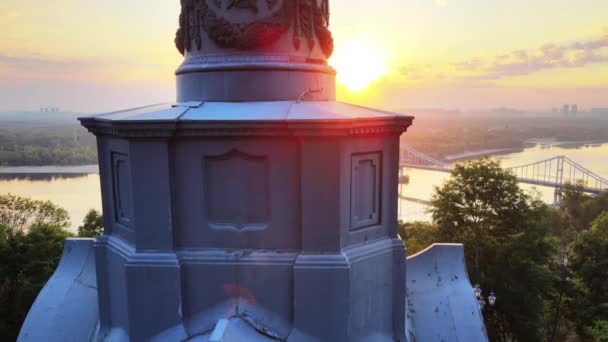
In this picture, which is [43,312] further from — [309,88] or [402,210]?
[402,210]

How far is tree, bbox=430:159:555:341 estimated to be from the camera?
16.2m

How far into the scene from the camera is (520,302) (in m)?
16.2

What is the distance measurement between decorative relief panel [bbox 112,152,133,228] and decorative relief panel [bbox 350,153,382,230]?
2.25 metres

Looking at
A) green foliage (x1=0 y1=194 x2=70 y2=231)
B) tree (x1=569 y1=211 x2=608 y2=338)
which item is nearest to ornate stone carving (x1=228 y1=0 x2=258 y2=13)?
tree (x1=569 y1=211 x2=608 y2=338)

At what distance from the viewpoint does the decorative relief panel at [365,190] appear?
4.19 meters

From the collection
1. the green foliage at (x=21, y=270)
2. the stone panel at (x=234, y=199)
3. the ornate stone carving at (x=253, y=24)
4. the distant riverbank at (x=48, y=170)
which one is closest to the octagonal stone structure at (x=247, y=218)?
the stone panel at (x=234, y=199)

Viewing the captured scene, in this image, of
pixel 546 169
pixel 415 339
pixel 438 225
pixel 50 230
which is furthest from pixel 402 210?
pixel 546 169

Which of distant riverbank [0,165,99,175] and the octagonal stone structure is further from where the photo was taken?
distant riverbank [0,165,99,175]

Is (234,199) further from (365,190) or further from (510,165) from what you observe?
(510,165)

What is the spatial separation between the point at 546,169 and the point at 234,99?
91137mm

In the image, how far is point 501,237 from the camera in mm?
17875

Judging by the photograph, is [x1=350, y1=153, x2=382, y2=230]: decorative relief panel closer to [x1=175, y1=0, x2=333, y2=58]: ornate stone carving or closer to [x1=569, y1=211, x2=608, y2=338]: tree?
[x1=175, y1=0, x2=333, y2=58]: ornate stone carving

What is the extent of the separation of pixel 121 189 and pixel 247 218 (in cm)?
146

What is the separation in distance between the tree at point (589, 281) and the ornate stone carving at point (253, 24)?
17572mm
